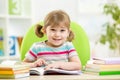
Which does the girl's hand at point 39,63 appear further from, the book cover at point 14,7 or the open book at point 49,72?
the book cover at point 14,7

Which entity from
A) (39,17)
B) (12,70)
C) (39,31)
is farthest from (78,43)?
(39,17)

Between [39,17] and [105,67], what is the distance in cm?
345

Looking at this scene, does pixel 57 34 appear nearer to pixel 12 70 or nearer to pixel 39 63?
pixel 39 63

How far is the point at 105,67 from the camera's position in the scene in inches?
66.9

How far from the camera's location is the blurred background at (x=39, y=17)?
462 cm

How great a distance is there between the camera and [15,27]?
4.86 m

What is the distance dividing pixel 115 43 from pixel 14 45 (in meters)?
1.61

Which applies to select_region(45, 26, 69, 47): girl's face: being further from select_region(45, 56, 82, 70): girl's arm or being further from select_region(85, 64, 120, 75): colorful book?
select_region(85, 64, 120, 75): colorful book

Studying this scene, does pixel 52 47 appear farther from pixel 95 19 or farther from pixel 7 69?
pixel 95 19

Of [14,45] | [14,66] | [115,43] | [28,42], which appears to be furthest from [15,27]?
[14,66]

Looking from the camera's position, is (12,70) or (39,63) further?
(39,63)

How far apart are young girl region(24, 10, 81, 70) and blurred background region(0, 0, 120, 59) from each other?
100 inches

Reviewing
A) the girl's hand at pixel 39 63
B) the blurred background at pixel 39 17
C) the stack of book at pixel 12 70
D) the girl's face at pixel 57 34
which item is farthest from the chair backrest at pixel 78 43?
the blurred background at pixel 39 17

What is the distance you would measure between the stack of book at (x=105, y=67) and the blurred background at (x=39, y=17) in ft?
9.72
